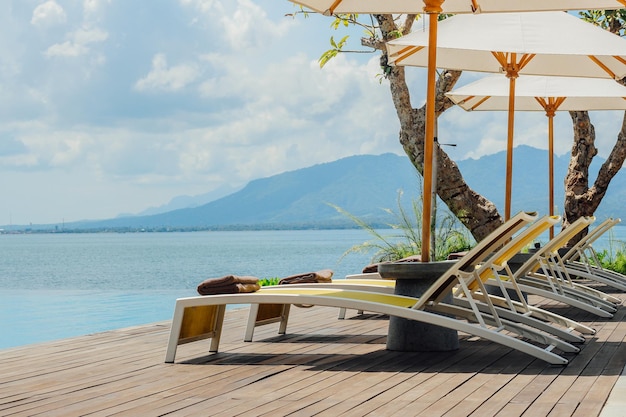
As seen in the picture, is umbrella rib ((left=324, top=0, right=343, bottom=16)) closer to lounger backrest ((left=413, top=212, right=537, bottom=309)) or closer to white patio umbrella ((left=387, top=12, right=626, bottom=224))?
white patio umbrella ((left=387, top=12, right=626, bottom=224))

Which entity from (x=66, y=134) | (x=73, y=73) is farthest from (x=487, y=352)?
(x=66, y=134)

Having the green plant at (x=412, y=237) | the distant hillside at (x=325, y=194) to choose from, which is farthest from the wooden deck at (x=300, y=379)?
the distant hillside at (x=325, y=194)

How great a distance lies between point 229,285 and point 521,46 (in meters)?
3.05

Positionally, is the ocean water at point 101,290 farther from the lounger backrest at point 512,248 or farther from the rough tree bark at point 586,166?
the lounger backrest at point 512,248

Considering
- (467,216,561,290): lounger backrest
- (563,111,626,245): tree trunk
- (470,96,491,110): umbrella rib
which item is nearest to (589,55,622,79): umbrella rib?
(470,96,491,110): umbrella rib

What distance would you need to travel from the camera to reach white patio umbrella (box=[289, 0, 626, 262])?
553cm

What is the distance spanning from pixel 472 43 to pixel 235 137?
110 meters

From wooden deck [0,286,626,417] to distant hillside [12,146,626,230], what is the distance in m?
122

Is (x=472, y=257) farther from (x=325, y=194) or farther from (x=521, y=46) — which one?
(x=325, y=194)

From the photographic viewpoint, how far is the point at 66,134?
330 feet

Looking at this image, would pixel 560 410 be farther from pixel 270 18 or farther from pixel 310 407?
pixel 270 18

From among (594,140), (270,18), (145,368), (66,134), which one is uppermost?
(270,18)

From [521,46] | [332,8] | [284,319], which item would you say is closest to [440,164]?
[521,46]

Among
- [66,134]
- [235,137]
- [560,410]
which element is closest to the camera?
[560,410]
